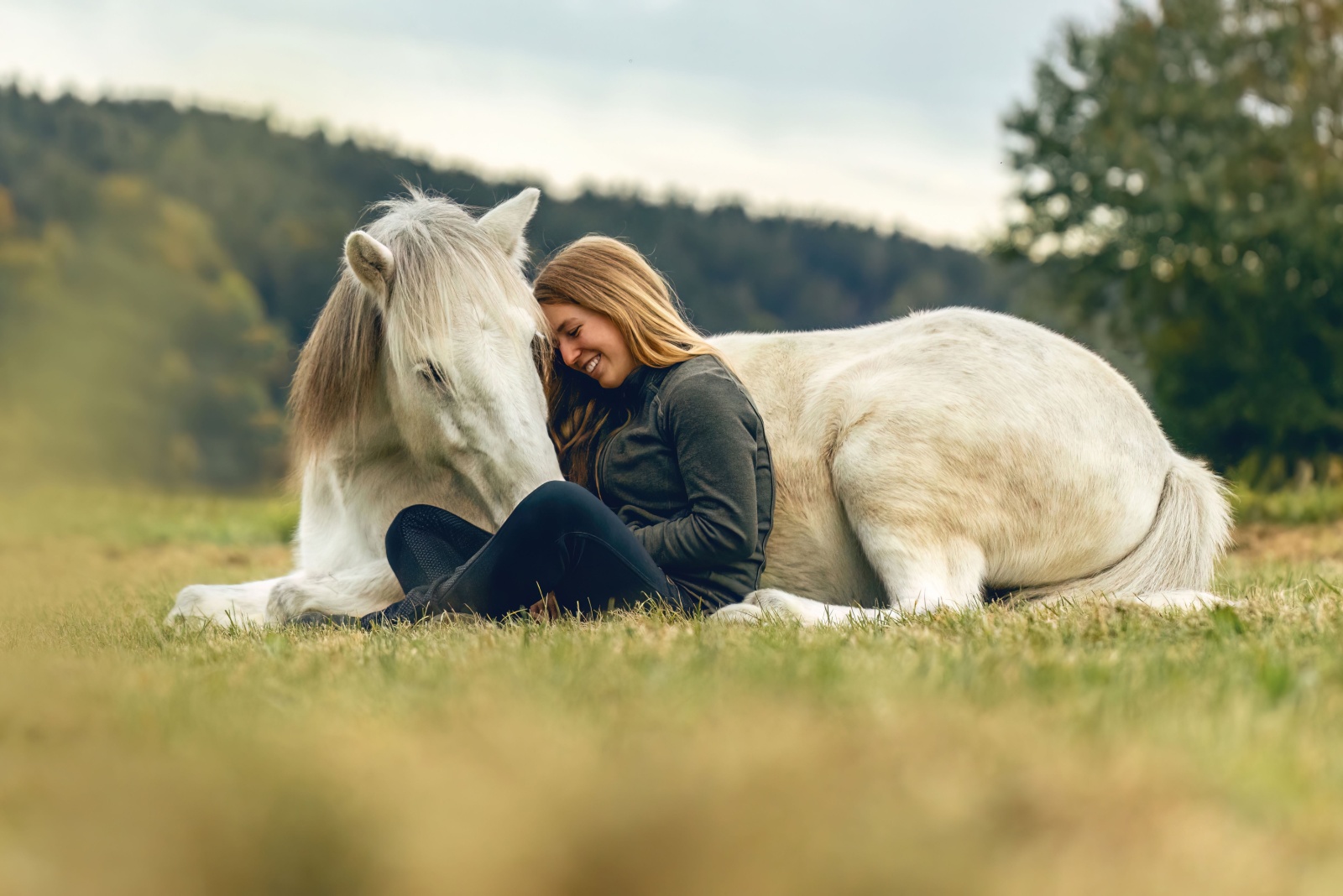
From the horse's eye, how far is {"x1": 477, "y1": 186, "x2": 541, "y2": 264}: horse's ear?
2.41 feet

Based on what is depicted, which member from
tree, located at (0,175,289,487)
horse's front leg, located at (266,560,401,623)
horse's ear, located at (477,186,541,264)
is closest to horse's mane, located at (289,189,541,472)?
horse's ear, located at (477,186,541,264)

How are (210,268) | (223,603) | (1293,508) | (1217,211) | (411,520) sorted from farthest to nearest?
1. (210,268)
2. (1217,211)
3. (1293,508)
4. (223,603)
5. (411,520)

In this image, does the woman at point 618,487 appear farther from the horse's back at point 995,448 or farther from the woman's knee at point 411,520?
the horse's back at point 995,448

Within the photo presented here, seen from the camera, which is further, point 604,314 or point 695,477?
point 604,314

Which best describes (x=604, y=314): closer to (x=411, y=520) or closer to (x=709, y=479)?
(x=709, y=479)

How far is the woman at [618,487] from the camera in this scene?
146 inches

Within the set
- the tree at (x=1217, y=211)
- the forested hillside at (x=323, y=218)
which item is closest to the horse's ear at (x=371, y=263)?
the tree at (x=1217, y=211)

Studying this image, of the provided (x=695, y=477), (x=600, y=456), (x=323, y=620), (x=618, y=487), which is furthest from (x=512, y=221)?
(x=323, y=620)

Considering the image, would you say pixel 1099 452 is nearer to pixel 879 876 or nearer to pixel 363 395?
pixel 363 395

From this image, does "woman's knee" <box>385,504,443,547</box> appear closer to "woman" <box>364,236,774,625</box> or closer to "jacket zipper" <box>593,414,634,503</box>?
"woman" <box>364,236,774,625</box>

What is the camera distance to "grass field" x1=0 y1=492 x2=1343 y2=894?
130 cm

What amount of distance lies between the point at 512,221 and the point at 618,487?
50.2 inches

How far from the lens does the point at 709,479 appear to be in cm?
385

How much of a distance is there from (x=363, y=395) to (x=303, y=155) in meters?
41.2
